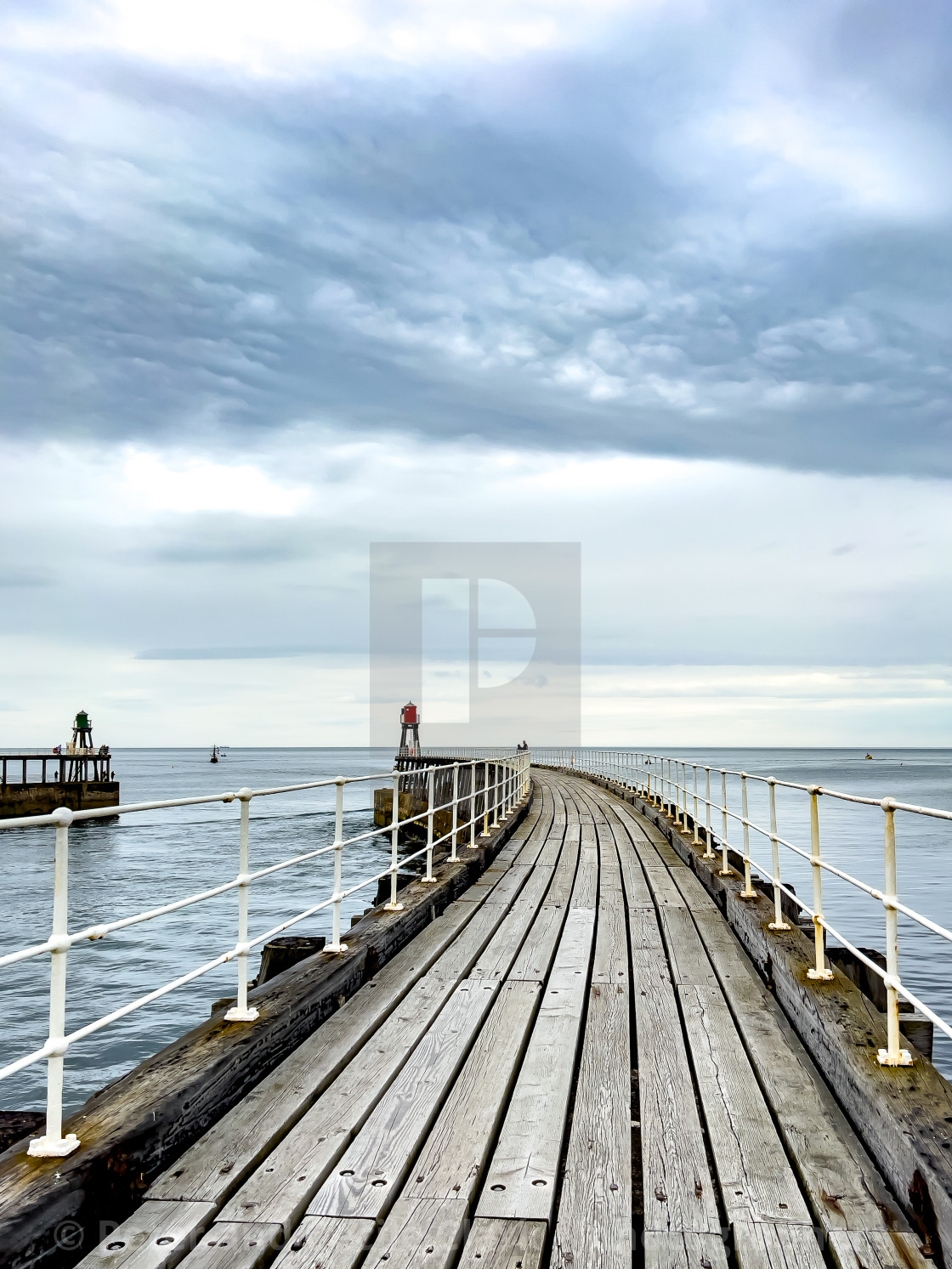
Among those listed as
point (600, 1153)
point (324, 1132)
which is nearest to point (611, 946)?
point (600, 1153)

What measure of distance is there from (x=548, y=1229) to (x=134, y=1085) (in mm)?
1520

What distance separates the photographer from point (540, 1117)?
11.2 feet

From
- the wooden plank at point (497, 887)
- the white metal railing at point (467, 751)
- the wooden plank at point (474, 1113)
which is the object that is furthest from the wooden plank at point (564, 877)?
the white metal railing at point (467, 751)

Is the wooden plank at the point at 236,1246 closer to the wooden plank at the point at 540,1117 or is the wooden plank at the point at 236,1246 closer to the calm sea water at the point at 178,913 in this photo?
the wooden plank at the point at 540,1117

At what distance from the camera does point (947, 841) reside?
3534 centimetres

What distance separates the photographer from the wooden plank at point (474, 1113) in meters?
2.90

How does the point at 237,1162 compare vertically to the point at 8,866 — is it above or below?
above

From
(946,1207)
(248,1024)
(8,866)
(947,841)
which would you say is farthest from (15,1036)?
(947,841)

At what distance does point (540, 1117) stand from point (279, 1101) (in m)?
1.00

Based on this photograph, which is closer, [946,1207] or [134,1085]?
[946,1207]

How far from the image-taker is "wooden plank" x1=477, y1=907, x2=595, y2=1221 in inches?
110

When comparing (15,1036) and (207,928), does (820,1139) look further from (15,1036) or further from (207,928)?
(207,928)

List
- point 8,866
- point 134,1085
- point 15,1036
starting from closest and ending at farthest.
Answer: point 134,1085, point 15,1036, point 8,866

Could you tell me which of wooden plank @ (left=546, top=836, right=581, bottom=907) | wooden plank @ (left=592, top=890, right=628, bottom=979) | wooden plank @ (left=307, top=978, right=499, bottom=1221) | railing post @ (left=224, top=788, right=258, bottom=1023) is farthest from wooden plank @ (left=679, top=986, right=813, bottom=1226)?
wooden plank @ (left=546, top=836, right=581, bottom=907)
